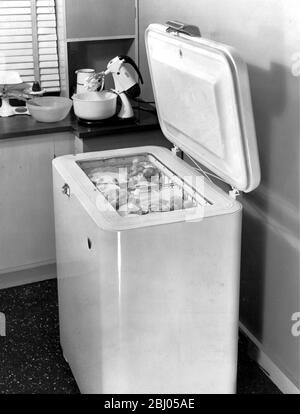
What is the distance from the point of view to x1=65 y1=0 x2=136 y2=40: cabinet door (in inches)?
120

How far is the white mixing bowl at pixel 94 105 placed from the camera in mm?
2816

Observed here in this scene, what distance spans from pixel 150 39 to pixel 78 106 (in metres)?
0.63

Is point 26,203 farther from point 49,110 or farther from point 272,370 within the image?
point 272,370

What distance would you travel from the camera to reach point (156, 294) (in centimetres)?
195

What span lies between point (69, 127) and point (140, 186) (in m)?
0.77

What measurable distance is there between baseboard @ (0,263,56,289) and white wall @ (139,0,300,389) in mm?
1082

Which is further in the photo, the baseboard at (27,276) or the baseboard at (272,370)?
the baseboard at (27,276)

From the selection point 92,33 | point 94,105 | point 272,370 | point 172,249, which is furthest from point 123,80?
point 272,370

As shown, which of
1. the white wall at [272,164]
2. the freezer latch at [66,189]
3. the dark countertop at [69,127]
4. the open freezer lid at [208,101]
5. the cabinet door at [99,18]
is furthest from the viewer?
the cabinet door at [99,18]

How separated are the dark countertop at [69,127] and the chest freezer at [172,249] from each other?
55 centimetres

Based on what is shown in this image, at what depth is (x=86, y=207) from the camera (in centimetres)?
199

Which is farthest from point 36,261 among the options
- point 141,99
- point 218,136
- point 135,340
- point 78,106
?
point 218,136

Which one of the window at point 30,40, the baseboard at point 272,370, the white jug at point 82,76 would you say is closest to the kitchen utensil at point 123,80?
the white jug at point 82,76

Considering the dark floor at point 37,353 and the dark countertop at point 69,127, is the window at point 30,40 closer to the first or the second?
the dark countertop at point 69,127
